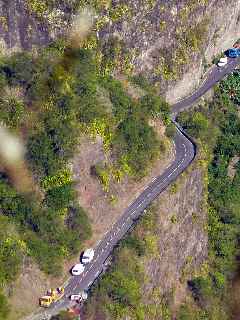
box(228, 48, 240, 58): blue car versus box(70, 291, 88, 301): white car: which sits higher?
box(228, 48, 240, 58): blue car

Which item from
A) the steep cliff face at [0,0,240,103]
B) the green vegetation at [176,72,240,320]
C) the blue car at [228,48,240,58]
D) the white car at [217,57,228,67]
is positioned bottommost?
the green vegetation at [176,72,240,320]

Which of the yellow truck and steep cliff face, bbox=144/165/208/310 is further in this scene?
steep cliff face, bbox=144/165/208/310

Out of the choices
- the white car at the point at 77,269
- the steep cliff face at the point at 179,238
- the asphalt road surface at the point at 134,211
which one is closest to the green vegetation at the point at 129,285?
the steep cliff face at the point at 179,238

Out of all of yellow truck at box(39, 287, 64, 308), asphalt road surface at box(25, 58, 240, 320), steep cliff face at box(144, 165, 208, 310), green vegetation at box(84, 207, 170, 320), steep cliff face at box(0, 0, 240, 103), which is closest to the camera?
yellow truck at box(39, 287, 64, 308)

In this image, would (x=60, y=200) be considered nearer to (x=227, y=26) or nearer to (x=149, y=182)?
(x=149, y=182)

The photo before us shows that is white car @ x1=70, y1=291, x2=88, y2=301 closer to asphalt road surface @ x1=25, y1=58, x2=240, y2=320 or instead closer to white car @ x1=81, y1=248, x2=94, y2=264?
asphalt road surface @ x1=25, y1=58, x2=240, y2=320

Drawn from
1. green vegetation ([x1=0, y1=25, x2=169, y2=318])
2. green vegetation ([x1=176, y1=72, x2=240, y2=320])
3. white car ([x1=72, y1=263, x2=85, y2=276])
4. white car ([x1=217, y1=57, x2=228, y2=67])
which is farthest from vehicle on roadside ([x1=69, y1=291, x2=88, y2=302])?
white car ([x1=217, y1=57, x2=228, y2=67])
